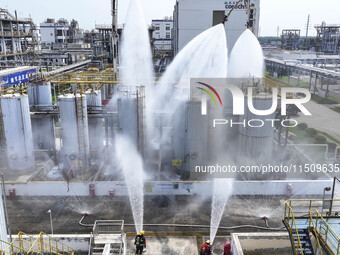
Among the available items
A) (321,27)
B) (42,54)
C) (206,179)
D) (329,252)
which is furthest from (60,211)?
(321,27)

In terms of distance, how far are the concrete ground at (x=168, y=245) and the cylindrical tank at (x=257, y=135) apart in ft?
19.9

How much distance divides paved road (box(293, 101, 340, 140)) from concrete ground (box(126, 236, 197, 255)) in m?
20.0

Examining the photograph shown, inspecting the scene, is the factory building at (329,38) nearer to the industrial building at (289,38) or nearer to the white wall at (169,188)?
the industrial building at (289,38)

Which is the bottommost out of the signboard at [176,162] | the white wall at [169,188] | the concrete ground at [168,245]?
the concrete ground at [168,245]

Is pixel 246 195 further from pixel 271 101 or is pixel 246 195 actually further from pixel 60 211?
pixel 60 211

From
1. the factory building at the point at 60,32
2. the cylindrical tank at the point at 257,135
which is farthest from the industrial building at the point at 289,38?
the cylindrical tank at the point at 257,135

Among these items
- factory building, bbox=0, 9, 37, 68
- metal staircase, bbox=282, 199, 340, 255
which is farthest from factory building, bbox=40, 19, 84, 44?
metal staircase, bbox=282, 199, 340, 255

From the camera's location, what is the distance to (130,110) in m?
16.5

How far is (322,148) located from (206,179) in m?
11.6

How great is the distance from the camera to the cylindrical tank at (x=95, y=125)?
61.5ft

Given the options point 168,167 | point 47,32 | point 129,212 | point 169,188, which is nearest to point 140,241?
point 129,212

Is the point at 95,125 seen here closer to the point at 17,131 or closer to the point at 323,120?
the point at 17,131

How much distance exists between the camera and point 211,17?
3064 centimetres

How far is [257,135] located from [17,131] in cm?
1273
